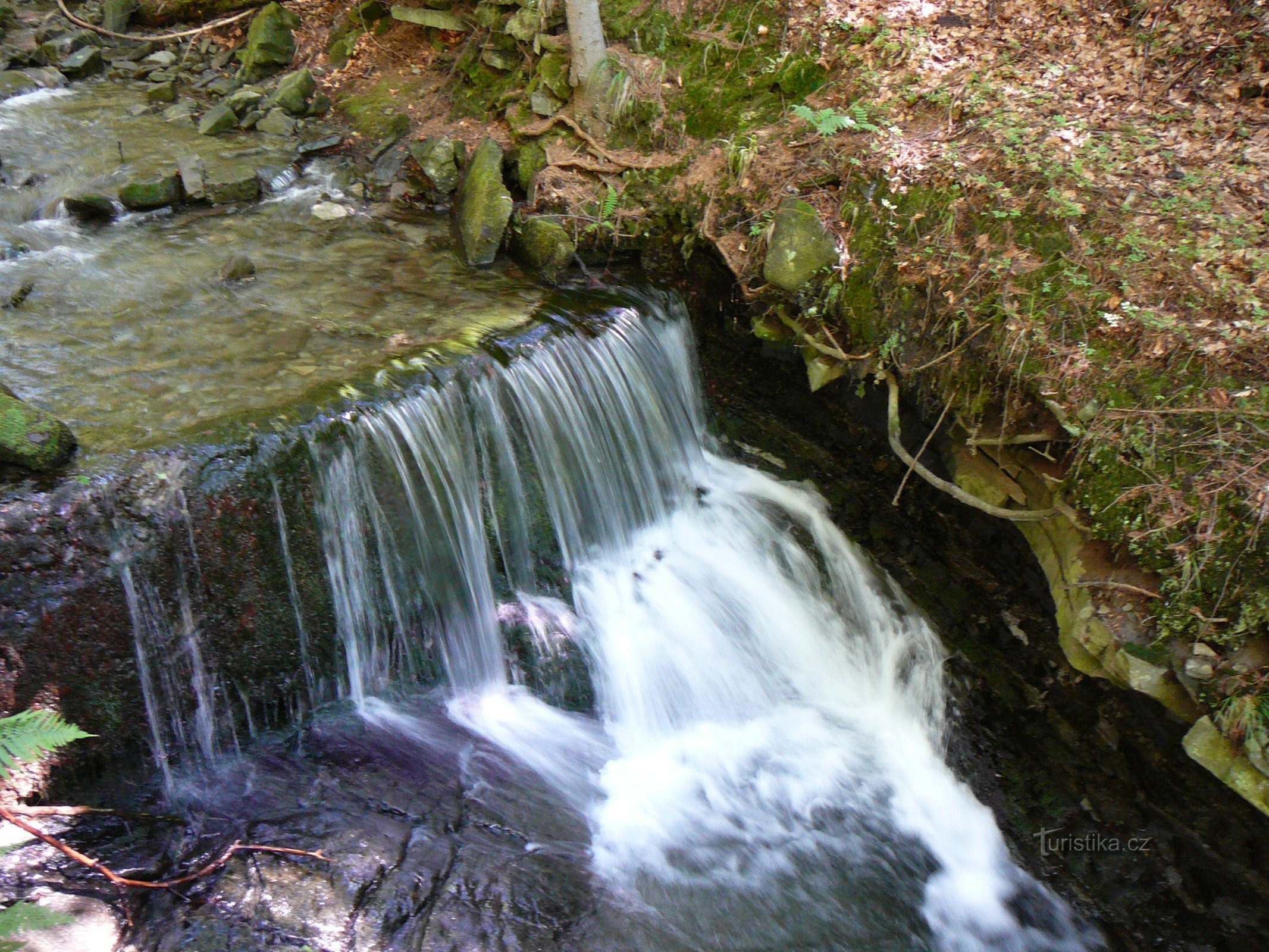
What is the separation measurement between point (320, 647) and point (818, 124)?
14.1ft

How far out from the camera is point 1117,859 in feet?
13.7

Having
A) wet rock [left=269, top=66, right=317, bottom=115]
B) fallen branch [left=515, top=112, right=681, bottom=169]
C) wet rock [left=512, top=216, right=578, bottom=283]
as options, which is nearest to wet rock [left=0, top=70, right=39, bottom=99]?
wet rock [left=269, top=66, right=317, bottom=115]

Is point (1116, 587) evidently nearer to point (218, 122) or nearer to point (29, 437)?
point (29, 437)

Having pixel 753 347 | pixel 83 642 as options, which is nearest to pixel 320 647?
pixel 83 642

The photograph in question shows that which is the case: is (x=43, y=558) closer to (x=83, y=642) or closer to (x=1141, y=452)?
(x=83, y=642)

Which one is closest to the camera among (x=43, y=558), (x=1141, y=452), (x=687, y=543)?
(x=43, y=558)

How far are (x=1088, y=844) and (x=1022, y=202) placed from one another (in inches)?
133

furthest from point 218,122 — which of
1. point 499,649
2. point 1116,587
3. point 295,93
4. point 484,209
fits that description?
point 1116,587

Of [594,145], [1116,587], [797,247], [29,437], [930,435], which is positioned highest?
[594,145]

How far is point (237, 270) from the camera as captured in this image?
5.69 metres

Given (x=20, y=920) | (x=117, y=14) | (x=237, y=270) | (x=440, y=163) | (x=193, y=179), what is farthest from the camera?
(x=117, y=14)

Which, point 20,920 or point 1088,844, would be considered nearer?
point 20,920

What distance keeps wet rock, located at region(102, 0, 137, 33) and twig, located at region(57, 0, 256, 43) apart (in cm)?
10

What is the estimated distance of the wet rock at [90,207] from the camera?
6.24 m
